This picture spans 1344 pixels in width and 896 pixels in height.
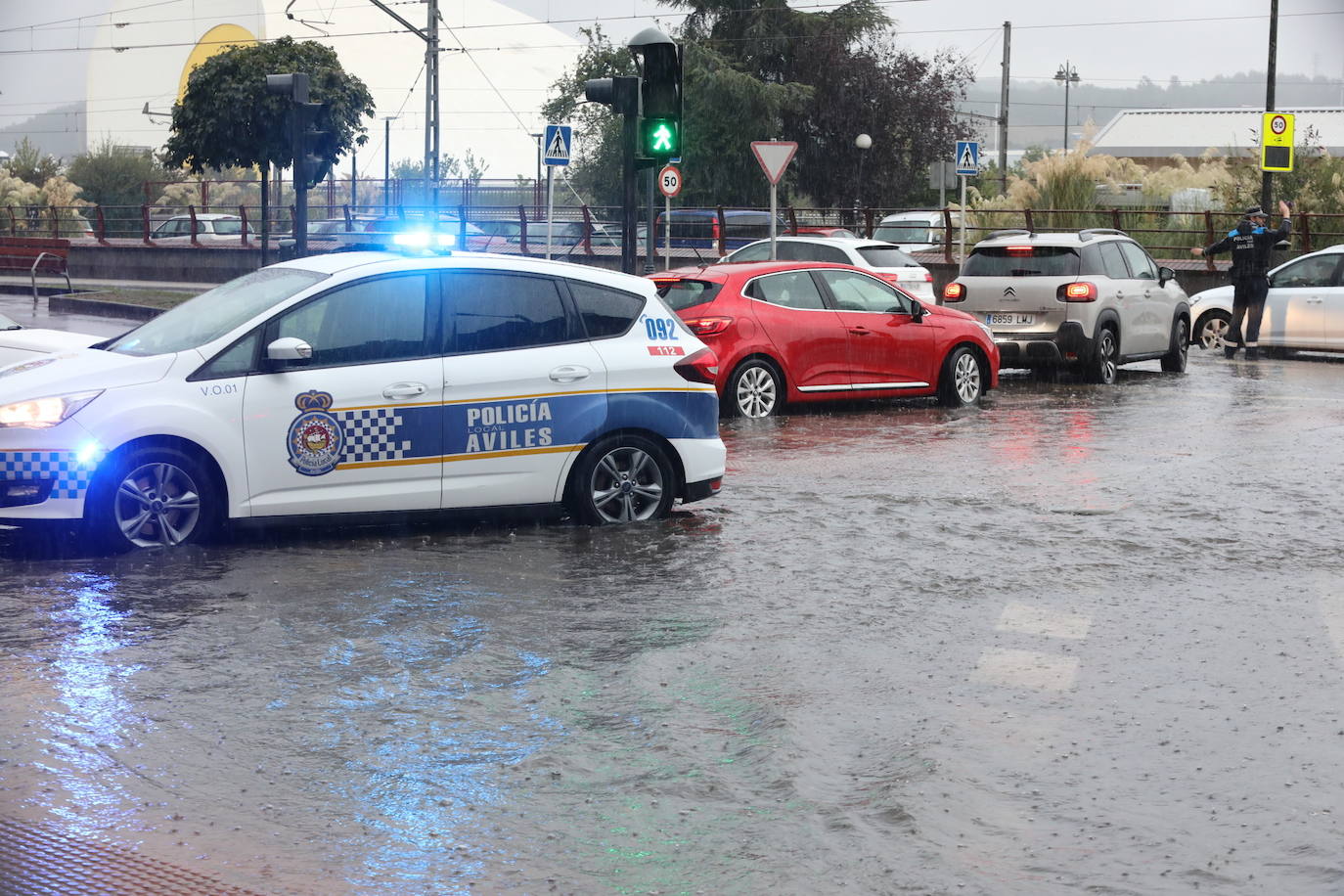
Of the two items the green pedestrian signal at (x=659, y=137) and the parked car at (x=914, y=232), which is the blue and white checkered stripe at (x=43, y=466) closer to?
the green pedestrian signal at (x=659, y=137)

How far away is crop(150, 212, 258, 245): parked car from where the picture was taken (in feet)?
157

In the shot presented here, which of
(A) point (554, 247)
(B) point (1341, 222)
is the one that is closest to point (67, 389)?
(B) point (1341, 222)

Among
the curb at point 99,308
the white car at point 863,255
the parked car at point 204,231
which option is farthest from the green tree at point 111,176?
the white car at point 863,255

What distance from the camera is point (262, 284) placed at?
9562 millimetres

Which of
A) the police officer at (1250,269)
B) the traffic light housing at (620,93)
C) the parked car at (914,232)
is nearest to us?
the traffic light housing at (620,93)

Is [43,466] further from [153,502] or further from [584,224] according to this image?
[584,224]

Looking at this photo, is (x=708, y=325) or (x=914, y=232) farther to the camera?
(x=914, y=232)

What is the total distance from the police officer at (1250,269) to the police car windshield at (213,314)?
16.9 metres

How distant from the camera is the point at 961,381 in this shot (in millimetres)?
17391

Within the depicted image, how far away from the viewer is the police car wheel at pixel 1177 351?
21875 millimetres

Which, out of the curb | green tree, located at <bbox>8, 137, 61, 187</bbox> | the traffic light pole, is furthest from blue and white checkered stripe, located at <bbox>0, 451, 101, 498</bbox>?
green tree, located at <bbox>8, 137, 61, 187</bbox>

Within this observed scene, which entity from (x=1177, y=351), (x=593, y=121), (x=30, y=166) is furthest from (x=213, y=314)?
(x=30, y=166)

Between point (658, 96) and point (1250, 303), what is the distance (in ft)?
37.4

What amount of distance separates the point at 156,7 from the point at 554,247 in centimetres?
11932
